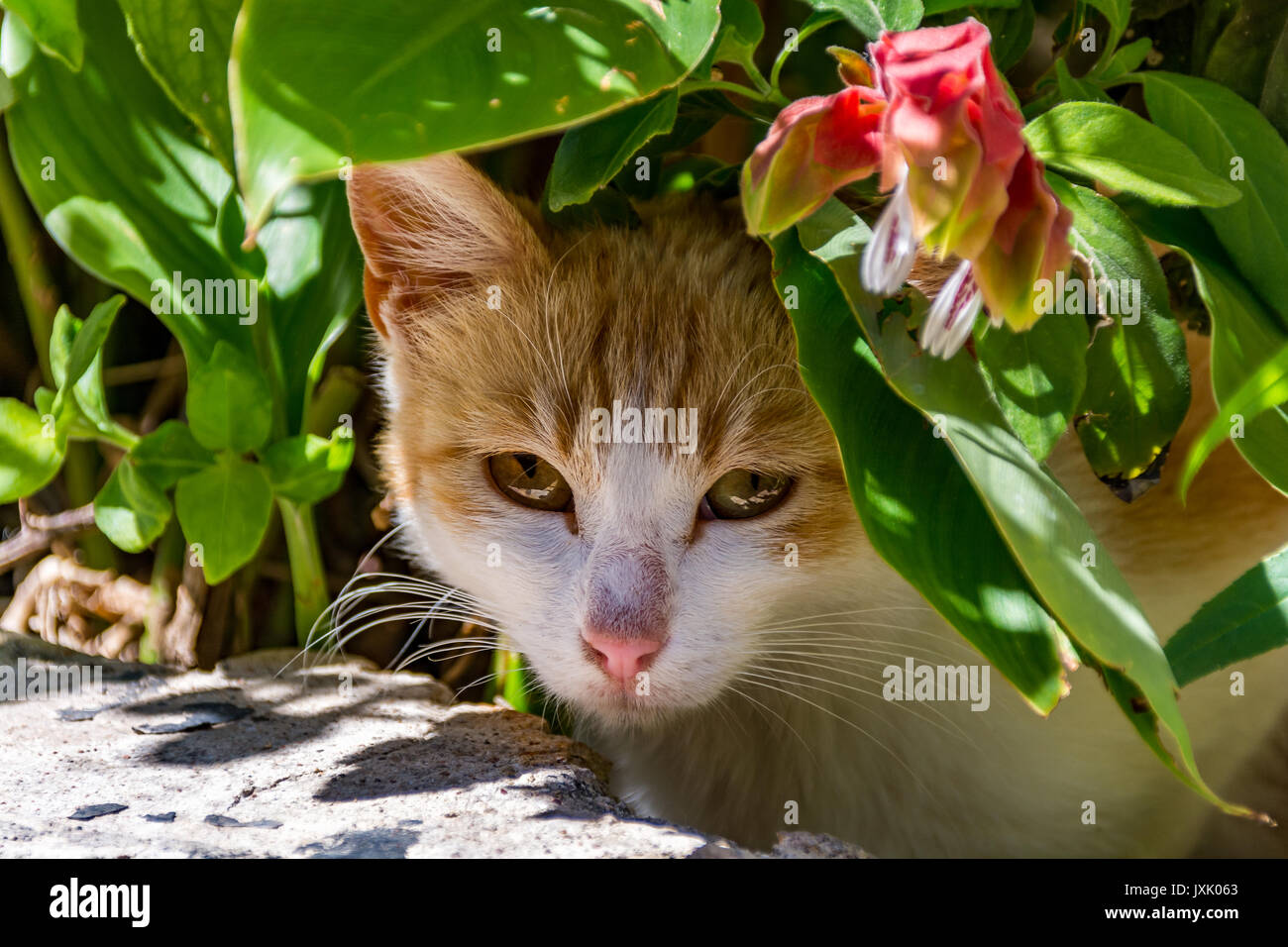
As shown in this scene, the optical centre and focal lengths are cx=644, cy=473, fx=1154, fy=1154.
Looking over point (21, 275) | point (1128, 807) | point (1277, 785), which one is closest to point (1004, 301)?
point (1128, 807)

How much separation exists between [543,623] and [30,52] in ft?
3.45

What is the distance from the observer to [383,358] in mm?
1758

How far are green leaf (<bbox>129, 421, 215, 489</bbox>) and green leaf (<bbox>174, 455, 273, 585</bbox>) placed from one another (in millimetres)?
15

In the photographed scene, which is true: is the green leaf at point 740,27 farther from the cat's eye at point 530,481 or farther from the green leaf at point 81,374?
the green leaf at point 81,374

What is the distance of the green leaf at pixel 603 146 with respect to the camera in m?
1.14

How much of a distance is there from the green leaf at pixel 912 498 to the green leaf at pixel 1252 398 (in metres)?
0.21

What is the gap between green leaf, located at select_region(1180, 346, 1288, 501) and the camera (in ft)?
3.44

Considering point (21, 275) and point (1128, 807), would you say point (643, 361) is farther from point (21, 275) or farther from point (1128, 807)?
point (21, 275)

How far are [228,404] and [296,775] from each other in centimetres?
49

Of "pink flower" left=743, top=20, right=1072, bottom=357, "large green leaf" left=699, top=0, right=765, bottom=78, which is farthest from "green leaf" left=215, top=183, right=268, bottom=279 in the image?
"pink flower" left=743, top=20, right=1072, bottom=357

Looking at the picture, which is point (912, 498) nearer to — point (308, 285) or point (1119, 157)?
point (1119, 157)

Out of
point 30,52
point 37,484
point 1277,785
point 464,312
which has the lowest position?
point 1277,785

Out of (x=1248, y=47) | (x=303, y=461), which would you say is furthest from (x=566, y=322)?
(x=1248, y=47)

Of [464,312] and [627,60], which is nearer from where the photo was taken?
[627,60]
